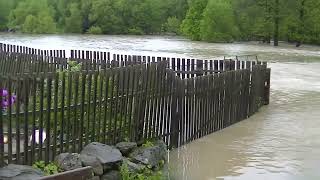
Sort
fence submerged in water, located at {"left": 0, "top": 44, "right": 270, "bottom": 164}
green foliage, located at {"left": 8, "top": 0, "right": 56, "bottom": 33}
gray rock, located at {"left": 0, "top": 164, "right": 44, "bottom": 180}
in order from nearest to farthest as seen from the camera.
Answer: gray rock, located at {"left": 0, "top": 164, "right": 44, "bottom": 180} < fence submerged in water, located at {"left": 0, "top": 44, "right": 270, "bottom": 164} < green foliage, located at {"left": 8, "top": 0, "right": 56, "bottom": 33}

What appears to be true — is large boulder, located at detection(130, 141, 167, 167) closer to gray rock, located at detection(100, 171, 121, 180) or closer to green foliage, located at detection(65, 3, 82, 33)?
gray rock, located at detection(100, 171, 121, 180)

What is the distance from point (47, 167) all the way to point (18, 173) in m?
0.99

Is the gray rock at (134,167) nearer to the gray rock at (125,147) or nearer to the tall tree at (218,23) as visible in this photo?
the gray rock at (125,147)

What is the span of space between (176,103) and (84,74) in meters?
2.90

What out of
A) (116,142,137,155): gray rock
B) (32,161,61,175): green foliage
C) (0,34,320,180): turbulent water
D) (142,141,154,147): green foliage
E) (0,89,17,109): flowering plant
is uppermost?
(0,89,17,109): flowering plant

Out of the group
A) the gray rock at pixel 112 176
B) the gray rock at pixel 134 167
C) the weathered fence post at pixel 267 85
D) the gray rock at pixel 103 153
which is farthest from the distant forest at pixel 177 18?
the gray rock at pixel 112 176

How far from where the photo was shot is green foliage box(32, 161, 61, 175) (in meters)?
6.47

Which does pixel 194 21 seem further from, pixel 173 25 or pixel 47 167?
pixel 47 167

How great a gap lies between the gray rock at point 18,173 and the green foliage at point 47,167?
607 mm

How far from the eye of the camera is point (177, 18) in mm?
108250

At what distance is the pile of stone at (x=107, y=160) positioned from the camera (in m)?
5.75

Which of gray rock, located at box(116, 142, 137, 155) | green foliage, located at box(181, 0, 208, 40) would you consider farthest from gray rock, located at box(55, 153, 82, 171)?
green foliage, located at box(181, 0, 208, 40)

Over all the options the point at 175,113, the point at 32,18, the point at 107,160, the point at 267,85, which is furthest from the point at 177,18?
the point at 107,160

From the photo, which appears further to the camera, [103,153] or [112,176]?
[103,153]
